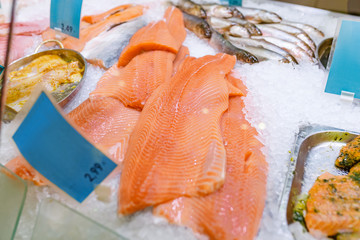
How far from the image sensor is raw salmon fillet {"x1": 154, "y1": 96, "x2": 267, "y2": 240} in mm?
1112

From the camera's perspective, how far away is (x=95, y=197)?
122 centimetres

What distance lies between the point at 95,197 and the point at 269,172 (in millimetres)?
830

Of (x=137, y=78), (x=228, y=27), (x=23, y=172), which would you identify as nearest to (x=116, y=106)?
(x=137, y=78)

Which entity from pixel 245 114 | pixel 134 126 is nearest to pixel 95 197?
pixel 134 126

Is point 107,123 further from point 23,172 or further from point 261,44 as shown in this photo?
point 261,44

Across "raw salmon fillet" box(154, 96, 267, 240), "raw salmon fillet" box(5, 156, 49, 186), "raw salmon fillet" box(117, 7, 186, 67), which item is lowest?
"raw salmon fillet" box(5, 156, 49, 186)

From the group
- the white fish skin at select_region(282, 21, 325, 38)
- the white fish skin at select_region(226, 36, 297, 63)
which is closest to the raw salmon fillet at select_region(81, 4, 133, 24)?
the white fish skin at select_region(226, 36, 297, 63)

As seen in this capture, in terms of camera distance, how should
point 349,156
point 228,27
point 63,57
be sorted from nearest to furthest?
point 349,156
point 63,57
point 228,27

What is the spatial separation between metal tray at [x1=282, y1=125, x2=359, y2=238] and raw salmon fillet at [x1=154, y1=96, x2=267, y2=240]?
170mm

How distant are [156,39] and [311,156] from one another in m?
1.32

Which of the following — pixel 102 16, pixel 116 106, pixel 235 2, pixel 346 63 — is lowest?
pixel 116 106

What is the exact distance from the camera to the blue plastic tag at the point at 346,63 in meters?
1.74

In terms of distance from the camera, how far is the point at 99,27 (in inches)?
103

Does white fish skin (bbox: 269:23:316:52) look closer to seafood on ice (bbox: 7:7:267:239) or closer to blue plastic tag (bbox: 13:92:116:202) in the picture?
seafood on ice (bbox: 7:7:267:239)
